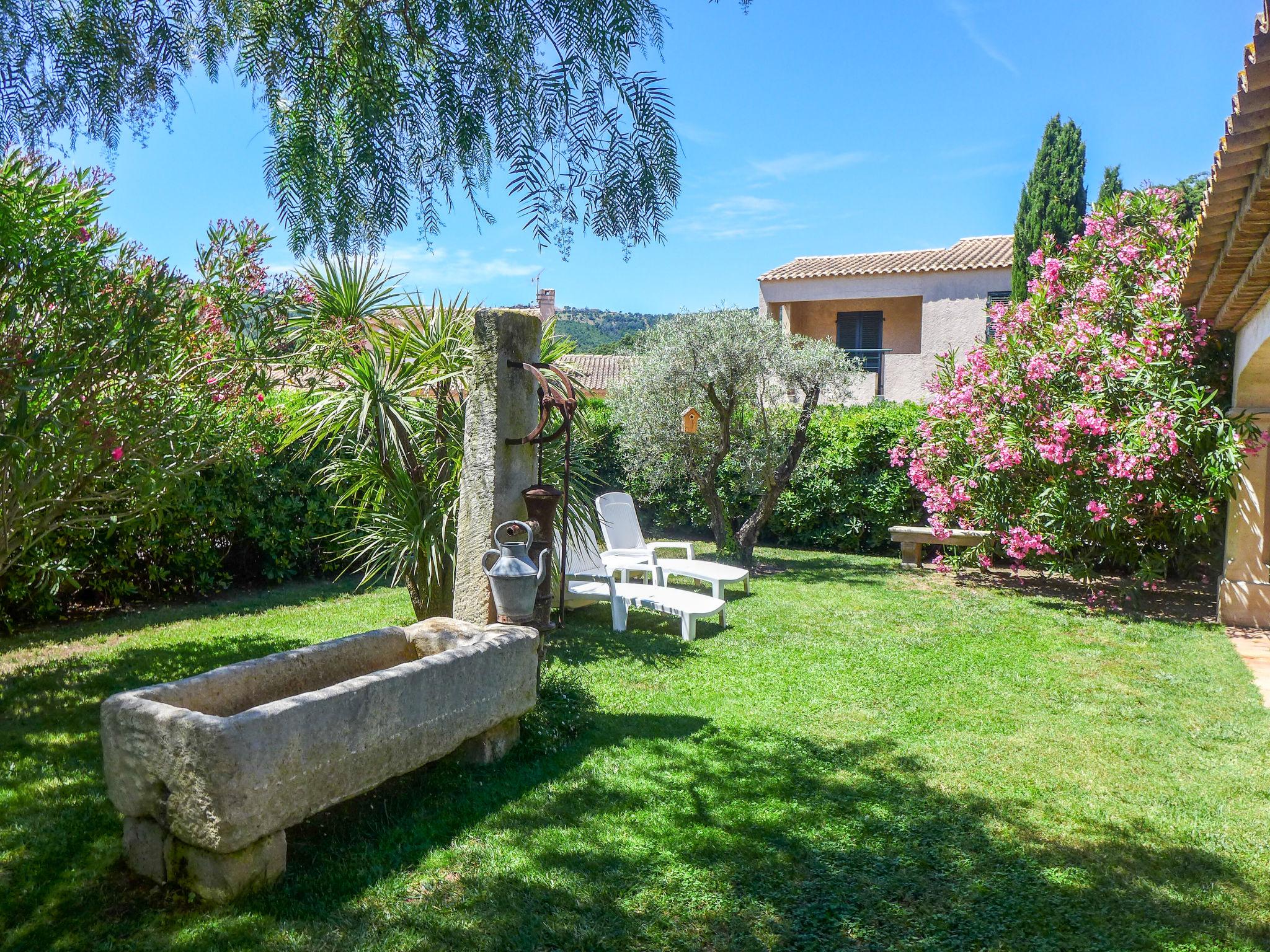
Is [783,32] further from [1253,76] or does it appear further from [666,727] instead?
[666,727]

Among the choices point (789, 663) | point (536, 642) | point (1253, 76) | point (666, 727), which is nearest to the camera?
point (1253, 76)

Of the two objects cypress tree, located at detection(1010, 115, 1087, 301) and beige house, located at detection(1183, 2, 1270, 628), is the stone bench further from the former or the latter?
cypress tree, located at detection(1010, 115, 1087, 301)

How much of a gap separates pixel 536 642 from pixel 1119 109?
28.7 ft

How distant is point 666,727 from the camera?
505 centimetres

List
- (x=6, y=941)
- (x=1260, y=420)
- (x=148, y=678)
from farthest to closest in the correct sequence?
(x=1260, y=420), (x=148, y=678), (x=6, y=941)

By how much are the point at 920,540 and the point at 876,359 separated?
1191 cm

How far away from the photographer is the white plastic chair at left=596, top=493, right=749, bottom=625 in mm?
8797

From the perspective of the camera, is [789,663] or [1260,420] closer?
[789,663]

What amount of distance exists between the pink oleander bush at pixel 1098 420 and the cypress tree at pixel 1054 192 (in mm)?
11265

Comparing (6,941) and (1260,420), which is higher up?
(1260,420)

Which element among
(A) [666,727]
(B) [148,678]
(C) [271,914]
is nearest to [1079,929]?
(A) [666,727]

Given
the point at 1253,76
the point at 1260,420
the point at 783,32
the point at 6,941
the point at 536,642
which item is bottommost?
the point at 6,941

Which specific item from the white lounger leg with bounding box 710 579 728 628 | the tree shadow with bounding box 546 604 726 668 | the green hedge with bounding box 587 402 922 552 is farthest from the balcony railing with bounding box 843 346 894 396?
the tree shadow with bounding box 546 604 726 668

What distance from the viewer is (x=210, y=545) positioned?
896 centimetres
